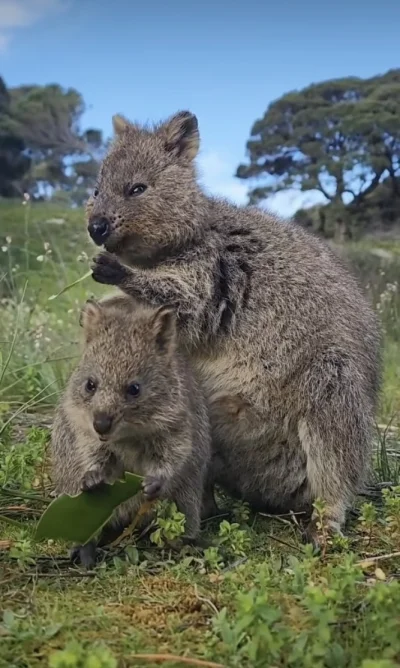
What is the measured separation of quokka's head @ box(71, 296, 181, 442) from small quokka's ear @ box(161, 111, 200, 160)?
4.80 ft

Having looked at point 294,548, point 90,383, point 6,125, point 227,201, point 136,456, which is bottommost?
point 294,548

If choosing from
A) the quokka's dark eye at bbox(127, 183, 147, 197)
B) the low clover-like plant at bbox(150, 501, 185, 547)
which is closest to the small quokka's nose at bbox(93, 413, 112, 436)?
the low clover-like plant at bbox(150, 501, 185, 547)

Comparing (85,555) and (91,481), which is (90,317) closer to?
(91,481)

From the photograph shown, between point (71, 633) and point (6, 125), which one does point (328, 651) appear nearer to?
point (71, 633)

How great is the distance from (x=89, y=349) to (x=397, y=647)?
209 centimetres

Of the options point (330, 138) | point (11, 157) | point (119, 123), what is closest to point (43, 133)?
point (11, 157)

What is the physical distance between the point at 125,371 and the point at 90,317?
1.62 feet

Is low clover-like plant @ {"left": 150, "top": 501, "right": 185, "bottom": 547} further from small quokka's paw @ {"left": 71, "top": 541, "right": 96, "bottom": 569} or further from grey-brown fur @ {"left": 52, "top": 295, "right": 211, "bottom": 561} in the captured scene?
small quokka's paw @ {"left": 71, "top": 541, "right": 96, "bottom": 569}

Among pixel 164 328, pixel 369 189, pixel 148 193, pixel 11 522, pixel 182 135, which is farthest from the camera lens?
pixel 369 189

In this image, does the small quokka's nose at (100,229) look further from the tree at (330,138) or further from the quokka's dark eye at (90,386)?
the tree at (330,138)

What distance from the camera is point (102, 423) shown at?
3934mm

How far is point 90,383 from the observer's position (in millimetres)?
4188

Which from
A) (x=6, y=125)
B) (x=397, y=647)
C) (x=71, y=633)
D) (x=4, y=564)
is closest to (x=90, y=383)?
(x=4, y=564)

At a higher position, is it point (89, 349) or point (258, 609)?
point (89, 349)
